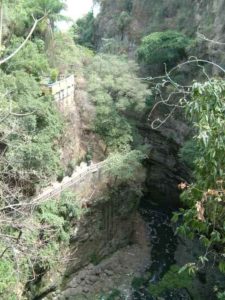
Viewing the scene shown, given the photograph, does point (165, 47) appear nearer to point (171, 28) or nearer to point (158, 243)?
point (171, 28)

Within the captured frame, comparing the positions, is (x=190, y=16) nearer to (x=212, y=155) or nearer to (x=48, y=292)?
(x=48, y=292)

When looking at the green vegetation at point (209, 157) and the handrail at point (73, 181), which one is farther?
the handrail at point (73, 181)

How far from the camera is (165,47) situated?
29438mm

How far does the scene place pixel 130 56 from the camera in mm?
36312

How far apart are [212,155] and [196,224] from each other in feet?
3.15

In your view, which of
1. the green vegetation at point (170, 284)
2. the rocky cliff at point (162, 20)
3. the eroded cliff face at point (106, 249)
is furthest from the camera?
the rocky cliff at point (162, 20)

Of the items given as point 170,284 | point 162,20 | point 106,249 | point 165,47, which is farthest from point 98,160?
point 162,20

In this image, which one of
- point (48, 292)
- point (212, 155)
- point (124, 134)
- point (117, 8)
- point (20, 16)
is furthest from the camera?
point (117, 8)

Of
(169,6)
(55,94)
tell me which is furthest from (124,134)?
(169,6)

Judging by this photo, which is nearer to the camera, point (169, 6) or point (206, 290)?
point (206, 290)

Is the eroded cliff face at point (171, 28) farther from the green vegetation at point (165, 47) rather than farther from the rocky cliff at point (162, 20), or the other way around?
the green vegetation at point (165, 47)

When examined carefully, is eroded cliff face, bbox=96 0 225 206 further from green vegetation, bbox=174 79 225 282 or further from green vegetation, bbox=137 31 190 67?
green vegetation, bbox=174 79 225 282

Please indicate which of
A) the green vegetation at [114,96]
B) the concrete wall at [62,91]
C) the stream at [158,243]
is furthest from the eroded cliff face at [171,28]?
the concrete wall at [62,91]

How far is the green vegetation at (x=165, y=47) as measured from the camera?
95.9ft
